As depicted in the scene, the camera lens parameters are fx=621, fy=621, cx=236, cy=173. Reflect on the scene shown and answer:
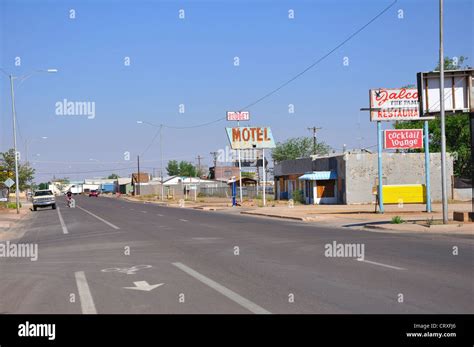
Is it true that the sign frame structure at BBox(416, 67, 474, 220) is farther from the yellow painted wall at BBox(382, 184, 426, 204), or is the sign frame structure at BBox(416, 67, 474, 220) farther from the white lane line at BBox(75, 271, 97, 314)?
the yellow painted wall at BBox(382, 184, 426, 204)

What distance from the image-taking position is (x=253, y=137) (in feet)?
200

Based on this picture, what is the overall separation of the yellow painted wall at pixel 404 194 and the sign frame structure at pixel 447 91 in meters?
21.9

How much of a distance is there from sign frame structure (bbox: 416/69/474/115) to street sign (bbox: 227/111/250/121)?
37.0 m

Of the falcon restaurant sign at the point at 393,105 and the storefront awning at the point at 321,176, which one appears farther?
the storefront awning at the point at 321,176

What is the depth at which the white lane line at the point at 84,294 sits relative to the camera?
9.23 m

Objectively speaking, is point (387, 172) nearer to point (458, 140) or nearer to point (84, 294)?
point (458, 140)

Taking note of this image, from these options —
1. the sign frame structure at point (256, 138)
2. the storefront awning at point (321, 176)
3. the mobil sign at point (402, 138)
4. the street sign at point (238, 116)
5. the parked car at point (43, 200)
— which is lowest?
the parked car at point (43, 200)

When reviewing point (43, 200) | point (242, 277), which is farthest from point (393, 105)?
point (43, 200)

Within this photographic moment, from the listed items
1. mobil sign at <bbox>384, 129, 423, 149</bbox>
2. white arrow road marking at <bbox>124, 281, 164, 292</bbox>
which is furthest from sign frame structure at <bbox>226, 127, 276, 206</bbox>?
white arrow road marking at <bbox>124, 281, 164, 292</bbox>

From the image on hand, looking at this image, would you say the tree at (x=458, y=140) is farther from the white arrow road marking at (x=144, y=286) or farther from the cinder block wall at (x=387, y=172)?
the white arrow road marking at (x=144, y=286)

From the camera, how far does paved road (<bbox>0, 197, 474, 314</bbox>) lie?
366 inches

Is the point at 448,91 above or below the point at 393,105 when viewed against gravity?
below

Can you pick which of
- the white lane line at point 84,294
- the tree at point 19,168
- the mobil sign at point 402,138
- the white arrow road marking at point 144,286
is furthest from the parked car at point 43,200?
the white arrow road marking at point 144,286

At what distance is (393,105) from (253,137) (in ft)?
87.0
